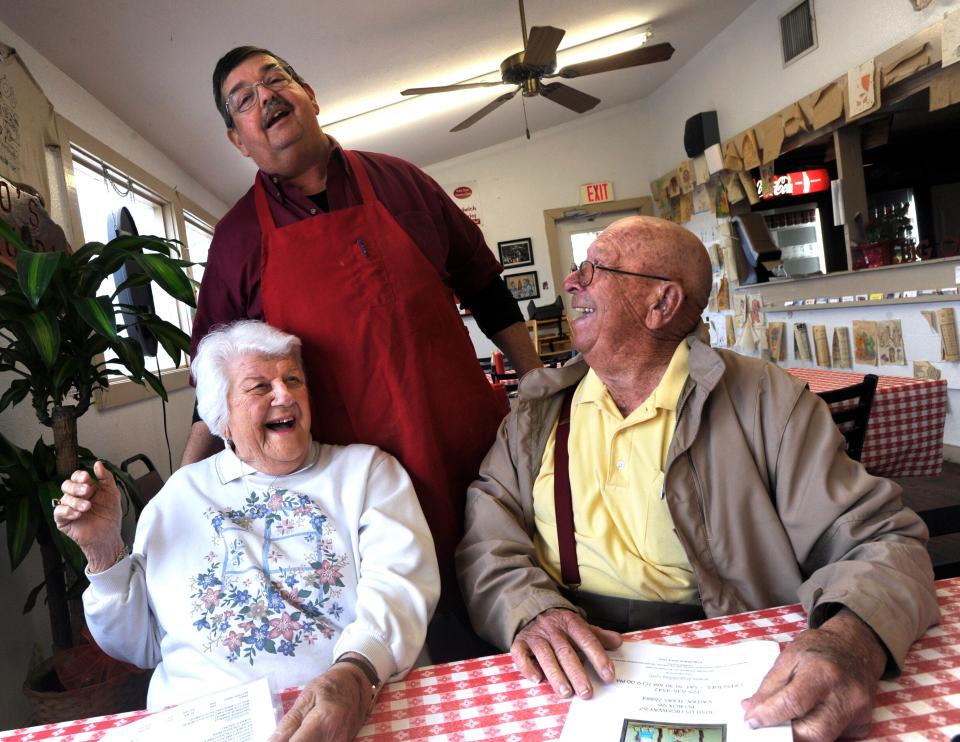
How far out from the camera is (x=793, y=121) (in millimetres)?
5879

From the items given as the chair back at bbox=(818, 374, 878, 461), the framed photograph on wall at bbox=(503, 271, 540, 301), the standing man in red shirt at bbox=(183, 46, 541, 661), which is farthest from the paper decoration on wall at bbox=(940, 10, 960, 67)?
the framed photograph on wall at bbox=(503, 271, 540, 301)

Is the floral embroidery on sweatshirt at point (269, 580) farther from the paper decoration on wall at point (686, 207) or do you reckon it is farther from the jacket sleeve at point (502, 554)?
the paper decoration on wall at point (686, 207)

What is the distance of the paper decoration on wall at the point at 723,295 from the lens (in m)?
7.69

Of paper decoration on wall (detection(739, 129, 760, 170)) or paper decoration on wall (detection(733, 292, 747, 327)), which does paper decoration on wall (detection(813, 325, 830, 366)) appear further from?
paper decoration on wall (detection(739, 129, 760, 170))

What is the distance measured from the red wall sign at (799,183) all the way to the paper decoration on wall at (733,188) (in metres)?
0.45

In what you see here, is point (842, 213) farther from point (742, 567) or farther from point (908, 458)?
point (742, 567)

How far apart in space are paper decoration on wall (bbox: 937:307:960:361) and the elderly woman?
4.24 meters

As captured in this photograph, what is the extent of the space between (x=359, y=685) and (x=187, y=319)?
4.94 metres

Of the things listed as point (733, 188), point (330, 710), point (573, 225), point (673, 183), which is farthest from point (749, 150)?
point (330, 710)

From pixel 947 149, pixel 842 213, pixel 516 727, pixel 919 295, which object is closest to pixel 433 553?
pixel 516 727

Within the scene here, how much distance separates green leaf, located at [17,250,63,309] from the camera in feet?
5.53

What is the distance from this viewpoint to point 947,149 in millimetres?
8398

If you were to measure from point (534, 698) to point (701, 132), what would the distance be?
24.6 feet

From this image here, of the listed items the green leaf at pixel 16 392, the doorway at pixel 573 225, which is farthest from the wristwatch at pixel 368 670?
the doorway at pixel 573 225
